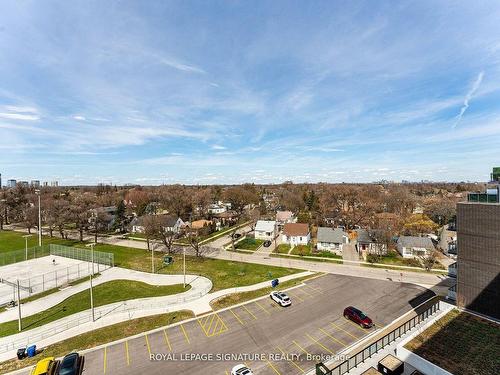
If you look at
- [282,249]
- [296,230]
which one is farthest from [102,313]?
[296,230]

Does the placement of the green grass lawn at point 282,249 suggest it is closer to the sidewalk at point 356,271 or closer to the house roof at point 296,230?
the house roof at point 296,230

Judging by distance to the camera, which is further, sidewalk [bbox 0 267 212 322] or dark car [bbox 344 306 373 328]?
sidewalk [bbox 0 267 212 322]

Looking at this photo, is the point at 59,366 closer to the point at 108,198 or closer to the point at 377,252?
the point at 377,252

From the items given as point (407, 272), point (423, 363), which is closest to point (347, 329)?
point (423, 363)

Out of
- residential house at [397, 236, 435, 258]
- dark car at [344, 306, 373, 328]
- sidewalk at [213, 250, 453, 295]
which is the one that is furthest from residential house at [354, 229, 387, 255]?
dark car at [344, 306, 373, 328]

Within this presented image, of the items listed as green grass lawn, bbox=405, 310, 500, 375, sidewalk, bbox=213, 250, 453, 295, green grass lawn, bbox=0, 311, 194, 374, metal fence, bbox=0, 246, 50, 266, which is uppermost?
metal fence, bbox=0, 246, 50, 266

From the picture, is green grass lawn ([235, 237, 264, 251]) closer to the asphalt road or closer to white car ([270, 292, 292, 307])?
the asphalt road
